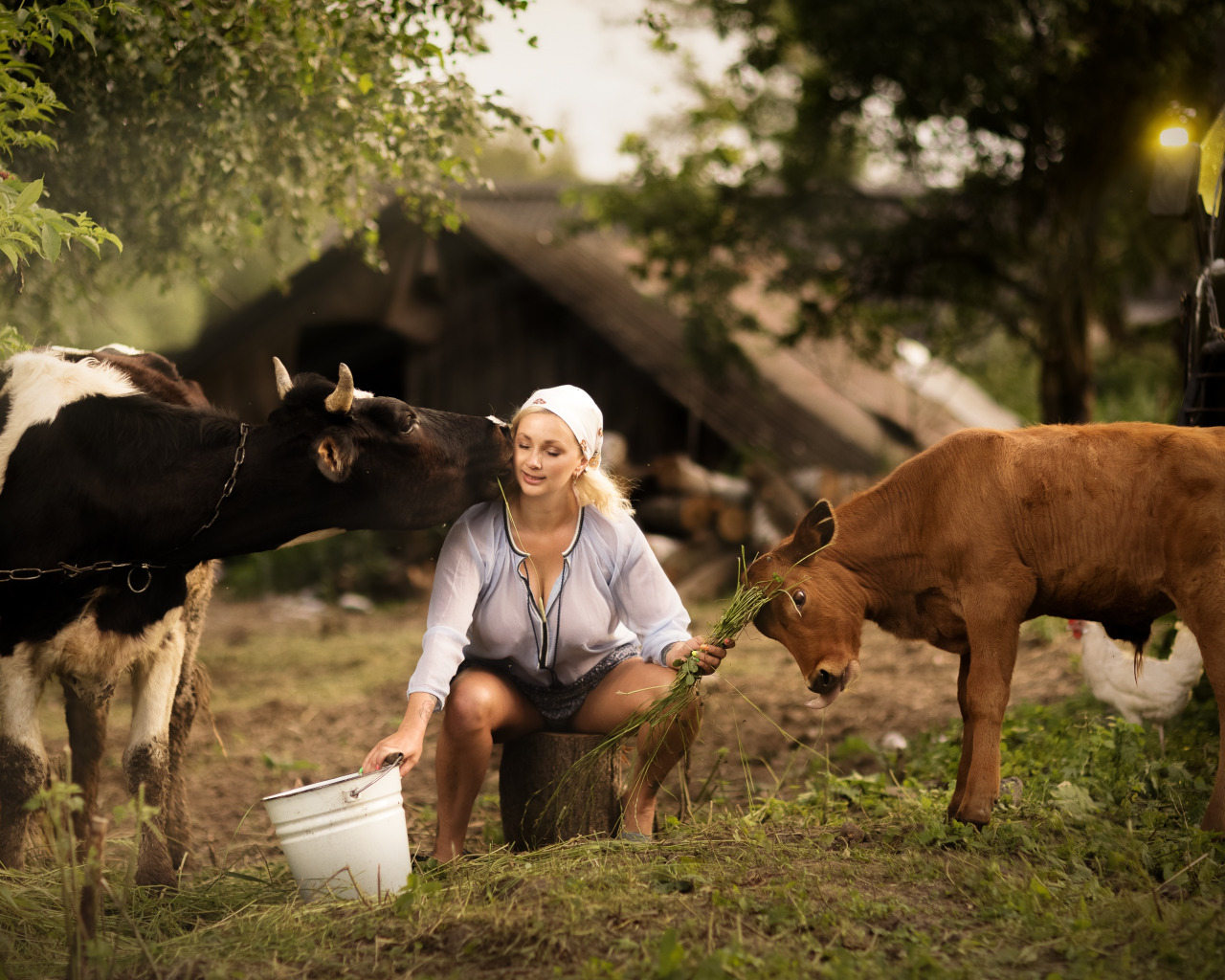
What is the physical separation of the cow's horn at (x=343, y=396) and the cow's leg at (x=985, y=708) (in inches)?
81.6

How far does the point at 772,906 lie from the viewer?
283 centimetres

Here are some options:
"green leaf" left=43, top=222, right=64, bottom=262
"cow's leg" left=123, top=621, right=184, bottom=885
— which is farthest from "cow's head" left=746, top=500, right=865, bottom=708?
"green leaf" left=43, top=222, right=64, bottom=262

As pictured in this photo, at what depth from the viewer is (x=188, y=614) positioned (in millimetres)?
4551

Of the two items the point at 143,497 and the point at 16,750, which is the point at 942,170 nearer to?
the point at 143,497

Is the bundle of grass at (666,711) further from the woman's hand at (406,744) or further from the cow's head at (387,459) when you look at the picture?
the cow's head at (387,459)

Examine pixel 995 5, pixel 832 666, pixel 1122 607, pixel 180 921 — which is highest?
pixel 995 5

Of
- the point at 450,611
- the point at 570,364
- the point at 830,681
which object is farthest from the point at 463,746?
the point at 570,364

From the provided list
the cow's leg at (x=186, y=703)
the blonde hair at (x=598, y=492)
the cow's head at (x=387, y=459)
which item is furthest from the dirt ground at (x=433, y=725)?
the cow's head at (x=387, y=459)

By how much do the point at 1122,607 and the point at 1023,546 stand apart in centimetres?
38

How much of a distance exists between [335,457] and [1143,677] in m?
3.05

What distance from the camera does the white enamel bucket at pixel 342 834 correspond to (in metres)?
3.03

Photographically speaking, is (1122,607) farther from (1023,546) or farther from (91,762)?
(91,762)

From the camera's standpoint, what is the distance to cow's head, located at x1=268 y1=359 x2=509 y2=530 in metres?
3.71

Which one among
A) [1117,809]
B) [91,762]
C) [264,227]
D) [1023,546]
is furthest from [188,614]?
[1117,809]
